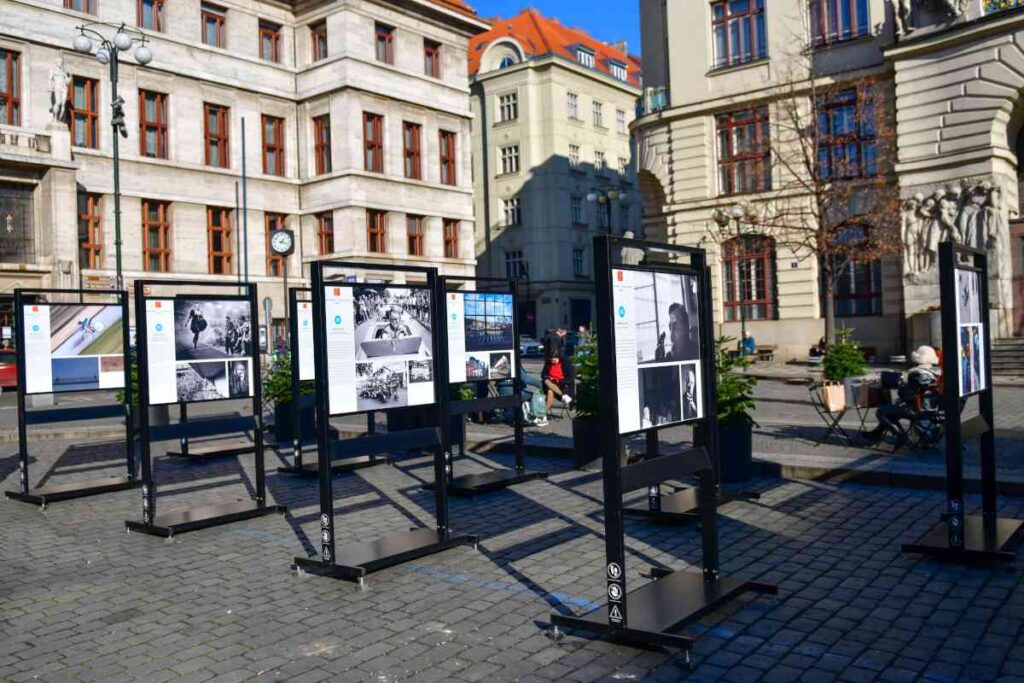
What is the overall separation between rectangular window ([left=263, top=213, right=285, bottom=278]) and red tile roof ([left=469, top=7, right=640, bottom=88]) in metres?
26.9

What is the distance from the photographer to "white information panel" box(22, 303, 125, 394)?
37.0ft

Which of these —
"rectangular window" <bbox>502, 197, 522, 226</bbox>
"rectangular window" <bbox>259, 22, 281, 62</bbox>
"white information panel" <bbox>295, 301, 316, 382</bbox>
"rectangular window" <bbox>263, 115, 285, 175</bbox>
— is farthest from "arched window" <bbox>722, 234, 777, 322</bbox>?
"rectangular window" <bbox>502, 197, 522, 226</bbox>

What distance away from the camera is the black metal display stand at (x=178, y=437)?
29.2ft

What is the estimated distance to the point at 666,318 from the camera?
19.6 feet

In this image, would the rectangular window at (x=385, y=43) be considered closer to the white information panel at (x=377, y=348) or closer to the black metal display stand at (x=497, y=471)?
the black metal display stand at (x=497, y=471)

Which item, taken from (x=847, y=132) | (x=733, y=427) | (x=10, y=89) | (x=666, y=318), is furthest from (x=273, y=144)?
(x=666, y=318)

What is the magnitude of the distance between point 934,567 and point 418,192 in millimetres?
41617

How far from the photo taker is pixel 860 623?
567cm

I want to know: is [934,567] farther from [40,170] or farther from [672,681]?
[40,170]

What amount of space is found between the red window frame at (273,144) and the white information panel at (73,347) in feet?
110

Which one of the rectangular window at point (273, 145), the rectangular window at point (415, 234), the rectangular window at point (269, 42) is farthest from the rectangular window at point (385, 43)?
the rectangular window at point (415, 234)

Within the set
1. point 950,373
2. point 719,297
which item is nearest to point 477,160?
point 719,297

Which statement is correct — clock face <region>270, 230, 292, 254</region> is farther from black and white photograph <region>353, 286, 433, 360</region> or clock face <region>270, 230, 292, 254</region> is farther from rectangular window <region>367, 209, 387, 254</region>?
black and white photograph <region>353, 286, 433, 360</region>

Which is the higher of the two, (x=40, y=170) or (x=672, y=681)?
(x=40, y=170)
